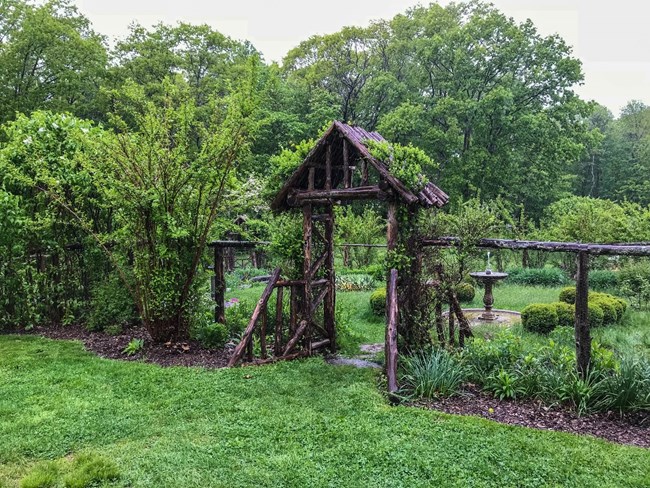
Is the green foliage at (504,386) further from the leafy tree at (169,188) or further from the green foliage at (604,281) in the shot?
the green foliage at (604,281)

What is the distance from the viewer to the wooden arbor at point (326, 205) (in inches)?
215

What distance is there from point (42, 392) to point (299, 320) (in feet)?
11.2

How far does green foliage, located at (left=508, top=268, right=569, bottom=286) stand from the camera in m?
14.5

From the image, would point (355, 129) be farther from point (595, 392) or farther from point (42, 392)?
point (42, 392)

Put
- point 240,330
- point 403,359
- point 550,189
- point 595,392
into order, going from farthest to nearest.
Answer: point 550,189 → point 240,330 → point 403,359 → point 595,392

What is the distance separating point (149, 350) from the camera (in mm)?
6848

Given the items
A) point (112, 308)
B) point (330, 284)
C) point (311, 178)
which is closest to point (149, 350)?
point (112, 308)

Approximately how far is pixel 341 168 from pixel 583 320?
3.58m

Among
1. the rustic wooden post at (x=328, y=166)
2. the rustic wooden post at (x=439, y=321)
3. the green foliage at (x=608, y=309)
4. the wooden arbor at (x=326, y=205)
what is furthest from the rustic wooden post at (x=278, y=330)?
the green foliage at (x=608, y=309)

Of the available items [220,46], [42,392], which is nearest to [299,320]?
[42,392]

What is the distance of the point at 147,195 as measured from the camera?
20.5 feet

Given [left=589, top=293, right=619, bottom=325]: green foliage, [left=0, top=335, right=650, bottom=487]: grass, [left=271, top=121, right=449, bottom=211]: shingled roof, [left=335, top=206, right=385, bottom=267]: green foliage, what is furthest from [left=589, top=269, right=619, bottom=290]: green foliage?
[left=0, top=335, right=650, bottom=487]: grass

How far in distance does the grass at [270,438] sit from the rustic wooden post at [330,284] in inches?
52.6

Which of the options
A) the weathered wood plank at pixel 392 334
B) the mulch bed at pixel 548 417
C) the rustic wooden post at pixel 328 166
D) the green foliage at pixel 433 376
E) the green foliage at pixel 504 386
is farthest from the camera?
the rustic wooden post at pixel 328 166
